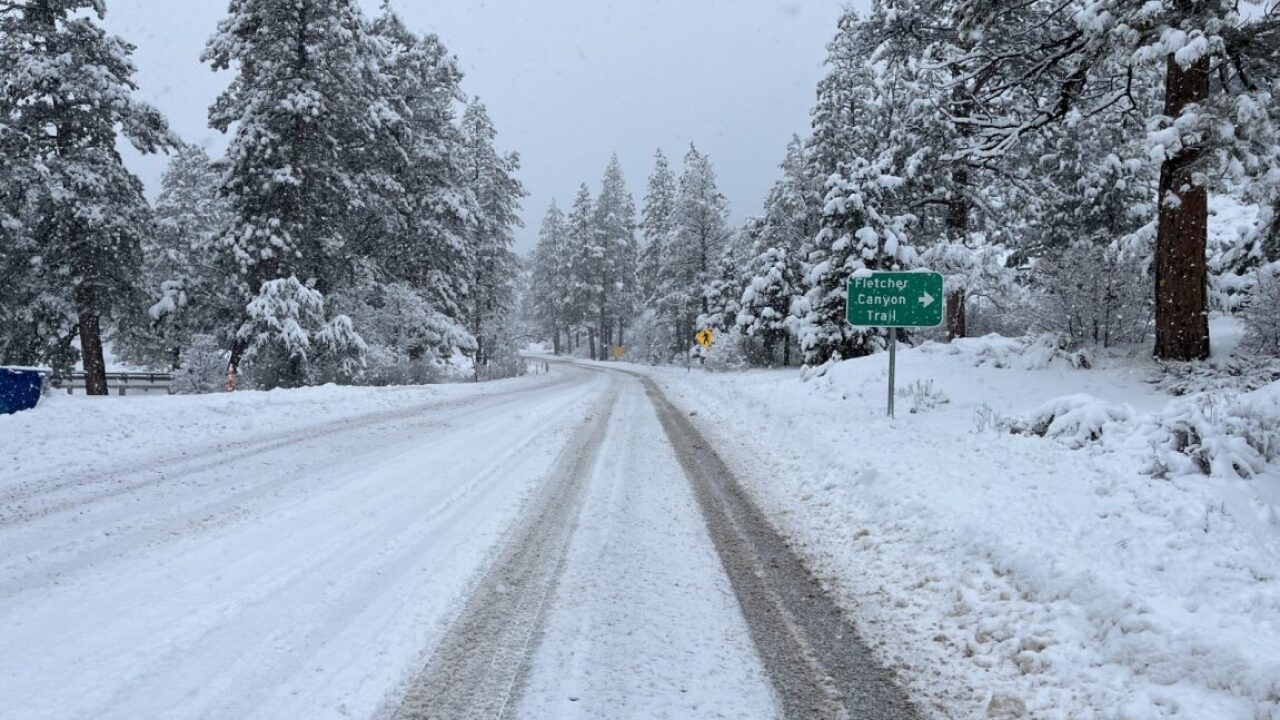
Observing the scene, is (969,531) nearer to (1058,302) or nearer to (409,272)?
(1058,302)

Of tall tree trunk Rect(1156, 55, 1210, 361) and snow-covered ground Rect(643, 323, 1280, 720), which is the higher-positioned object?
tall tree trunk Rect(1156, 55, 1210, 361)

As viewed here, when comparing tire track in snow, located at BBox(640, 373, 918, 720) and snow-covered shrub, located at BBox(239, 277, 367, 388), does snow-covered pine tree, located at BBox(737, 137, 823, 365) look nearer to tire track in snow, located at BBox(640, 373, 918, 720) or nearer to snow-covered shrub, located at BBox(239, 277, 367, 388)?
snow-covered shrub, located at BBox(239, 277, 367, 388)

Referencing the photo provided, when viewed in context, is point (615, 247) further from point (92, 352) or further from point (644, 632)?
point (644, 632)

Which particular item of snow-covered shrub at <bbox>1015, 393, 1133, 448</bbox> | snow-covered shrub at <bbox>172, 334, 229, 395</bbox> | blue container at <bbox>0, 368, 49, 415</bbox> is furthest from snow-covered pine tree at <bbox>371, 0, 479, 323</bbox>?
snow-covered shrub at <bbox>1015, 393, 1133, 448</bbox>

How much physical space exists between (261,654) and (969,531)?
4794mm

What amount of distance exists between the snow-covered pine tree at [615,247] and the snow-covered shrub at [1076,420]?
1944 inches

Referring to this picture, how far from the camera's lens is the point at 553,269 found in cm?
6419

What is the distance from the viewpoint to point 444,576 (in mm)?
4402

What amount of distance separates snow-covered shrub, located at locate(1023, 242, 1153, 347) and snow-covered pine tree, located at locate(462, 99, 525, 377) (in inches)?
982

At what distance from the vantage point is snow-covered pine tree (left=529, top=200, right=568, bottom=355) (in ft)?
199

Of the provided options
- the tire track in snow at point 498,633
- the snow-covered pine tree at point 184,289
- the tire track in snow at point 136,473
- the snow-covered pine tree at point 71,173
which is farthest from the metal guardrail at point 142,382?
the tire track in snow at point 498,633

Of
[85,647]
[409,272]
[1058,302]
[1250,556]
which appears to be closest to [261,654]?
[85,647]

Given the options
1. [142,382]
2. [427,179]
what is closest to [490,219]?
[427,179]

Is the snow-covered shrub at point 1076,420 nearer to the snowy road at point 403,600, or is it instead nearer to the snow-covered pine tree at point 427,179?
the snowy road at point 403,600
